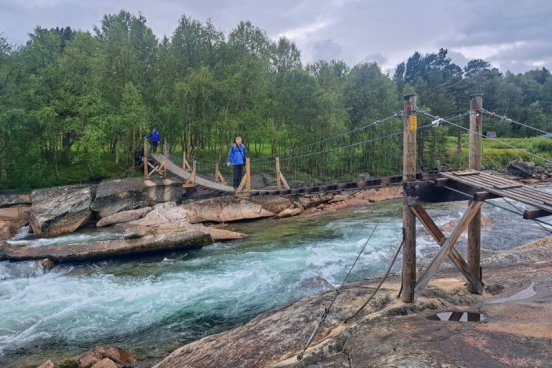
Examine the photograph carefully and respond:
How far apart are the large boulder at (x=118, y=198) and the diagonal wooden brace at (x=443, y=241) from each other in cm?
1527

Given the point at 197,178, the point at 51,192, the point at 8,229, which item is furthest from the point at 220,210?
the point at 8,229

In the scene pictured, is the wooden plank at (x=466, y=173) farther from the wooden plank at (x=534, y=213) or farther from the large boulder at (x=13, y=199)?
the large boulder at (x=13, y=199)

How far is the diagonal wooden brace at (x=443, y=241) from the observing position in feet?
22.1

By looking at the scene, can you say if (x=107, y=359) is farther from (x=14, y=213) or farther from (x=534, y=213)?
(x=14, y=213)

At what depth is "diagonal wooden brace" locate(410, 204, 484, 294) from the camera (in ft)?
22.1

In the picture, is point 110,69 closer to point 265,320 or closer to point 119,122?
point 119,122

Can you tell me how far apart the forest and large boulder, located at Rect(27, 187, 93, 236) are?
14.8ft

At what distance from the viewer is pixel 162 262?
13.6 metres

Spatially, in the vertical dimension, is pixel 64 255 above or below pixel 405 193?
below

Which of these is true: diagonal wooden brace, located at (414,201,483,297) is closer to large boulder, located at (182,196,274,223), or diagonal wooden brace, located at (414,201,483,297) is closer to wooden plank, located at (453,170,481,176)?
wooden plank, located at (453,170,481,176)

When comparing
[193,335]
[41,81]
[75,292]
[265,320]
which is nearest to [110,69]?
[41,81]

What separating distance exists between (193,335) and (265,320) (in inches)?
94.8

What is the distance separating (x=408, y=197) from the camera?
21.7 ft

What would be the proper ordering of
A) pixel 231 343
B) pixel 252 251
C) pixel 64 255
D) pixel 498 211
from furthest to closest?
pixel 498 211, pixel 252 251, pixel 64 255, pixel 231 343
